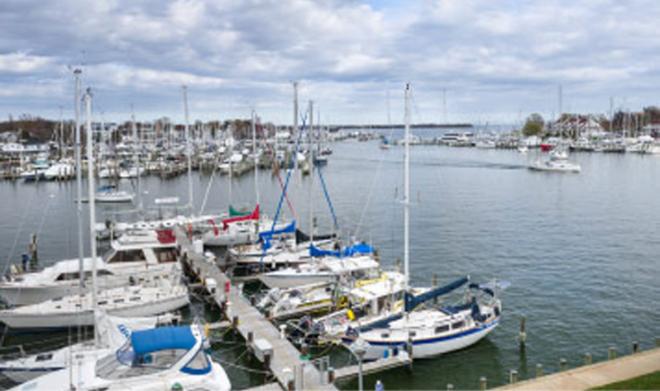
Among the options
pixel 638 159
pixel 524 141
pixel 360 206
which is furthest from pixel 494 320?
pixel 524 141

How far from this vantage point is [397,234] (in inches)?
2067

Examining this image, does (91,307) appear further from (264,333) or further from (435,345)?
(435,345)

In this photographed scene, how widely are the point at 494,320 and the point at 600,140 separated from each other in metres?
177

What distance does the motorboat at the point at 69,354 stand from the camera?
68.4 ft

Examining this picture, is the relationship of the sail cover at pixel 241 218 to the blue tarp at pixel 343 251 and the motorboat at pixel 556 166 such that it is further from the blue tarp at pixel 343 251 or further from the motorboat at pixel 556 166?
the motorboat at pixel 556 166

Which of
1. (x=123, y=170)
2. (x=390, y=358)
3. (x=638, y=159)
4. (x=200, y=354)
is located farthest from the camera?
(x=638, y=159)

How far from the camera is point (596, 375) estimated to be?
1967 centimetres

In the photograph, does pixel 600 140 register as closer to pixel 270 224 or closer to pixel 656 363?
pixel 270 224

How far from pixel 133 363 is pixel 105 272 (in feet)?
49.2

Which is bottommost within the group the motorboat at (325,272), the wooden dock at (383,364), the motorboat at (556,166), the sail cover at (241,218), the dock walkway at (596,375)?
the wooden dock at (383,364)

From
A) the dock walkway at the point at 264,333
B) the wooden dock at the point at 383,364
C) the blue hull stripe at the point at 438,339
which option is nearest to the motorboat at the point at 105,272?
the dock walkway at the point at 264,333

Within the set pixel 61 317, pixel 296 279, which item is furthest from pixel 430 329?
pixel 61 317

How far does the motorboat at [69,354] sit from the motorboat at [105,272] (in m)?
4.68

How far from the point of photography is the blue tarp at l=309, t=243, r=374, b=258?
35.3 meters
